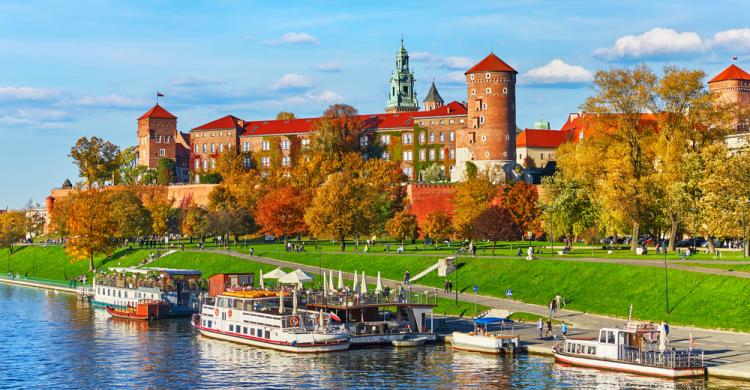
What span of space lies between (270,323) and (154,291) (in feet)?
94.9

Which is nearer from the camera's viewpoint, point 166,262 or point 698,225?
point 698,225

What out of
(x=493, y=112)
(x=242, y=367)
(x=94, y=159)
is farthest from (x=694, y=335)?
(x=94, y=159)

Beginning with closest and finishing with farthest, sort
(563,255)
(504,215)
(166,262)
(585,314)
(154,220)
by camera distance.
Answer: (585,314) → (563,255) → (504,215) → (166,262) → (154,220)

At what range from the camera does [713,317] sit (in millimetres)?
70812

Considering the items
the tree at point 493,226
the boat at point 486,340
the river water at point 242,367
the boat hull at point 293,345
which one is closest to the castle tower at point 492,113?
the tree at point 493,226

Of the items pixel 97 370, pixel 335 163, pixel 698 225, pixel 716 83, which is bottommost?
pixel 97 370

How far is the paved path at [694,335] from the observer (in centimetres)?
5834

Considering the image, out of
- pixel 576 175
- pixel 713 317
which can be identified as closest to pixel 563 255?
pixel 576 175

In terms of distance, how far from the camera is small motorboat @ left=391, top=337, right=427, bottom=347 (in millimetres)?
72938

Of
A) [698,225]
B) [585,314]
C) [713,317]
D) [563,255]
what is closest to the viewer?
[713,317]

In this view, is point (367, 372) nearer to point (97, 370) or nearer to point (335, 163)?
point (97, 370)

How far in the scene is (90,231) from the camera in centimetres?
14125

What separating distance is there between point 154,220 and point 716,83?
9307cm

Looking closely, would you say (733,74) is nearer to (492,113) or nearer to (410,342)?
(492,113)
